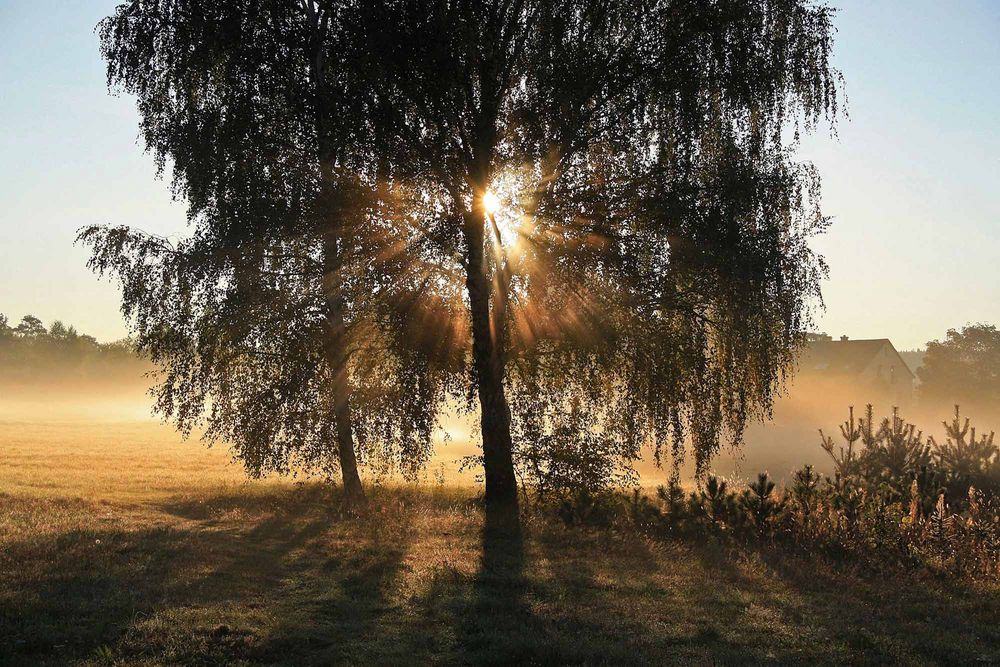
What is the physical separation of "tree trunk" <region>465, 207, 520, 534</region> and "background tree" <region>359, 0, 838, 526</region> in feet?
0.75

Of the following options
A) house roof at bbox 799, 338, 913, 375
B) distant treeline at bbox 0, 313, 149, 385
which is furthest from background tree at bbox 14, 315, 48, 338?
house roof at bbox 799, 338, 913, 375

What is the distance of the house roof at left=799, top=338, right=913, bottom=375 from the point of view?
72.7m

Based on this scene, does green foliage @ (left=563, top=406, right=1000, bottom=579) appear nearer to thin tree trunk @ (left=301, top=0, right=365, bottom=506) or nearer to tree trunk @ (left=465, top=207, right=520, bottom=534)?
tree trunk @ (left=465, top=207, right=520, bottom=534)

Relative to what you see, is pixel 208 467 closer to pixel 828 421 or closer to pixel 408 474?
pixel 408 474

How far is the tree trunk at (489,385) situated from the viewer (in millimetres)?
16281

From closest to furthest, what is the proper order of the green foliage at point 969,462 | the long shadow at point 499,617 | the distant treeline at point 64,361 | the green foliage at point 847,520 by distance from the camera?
the long shadow at point 499,617 → the green foliage at point 847,520 → the green foliage at point 969,462 → the distant treeline at point 64,361

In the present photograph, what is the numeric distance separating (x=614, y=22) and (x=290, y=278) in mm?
7924

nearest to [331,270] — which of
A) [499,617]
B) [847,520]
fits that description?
[499,617]

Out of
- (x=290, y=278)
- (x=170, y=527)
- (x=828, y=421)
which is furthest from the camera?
(x=828, y=421)

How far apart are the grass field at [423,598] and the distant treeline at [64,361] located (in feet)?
342

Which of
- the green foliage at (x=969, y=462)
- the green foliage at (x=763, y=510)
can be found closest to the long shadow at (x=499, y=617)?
the green foliage at (x=763, y=510)

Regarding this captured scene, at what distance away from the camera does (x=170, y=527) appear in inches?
595

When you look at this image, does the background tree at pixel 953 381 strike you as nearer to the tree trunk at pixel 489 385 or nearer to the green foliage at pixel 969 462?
the green foliage at pixel 969 462

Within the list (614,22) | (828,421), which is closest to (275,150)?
(614,22)
